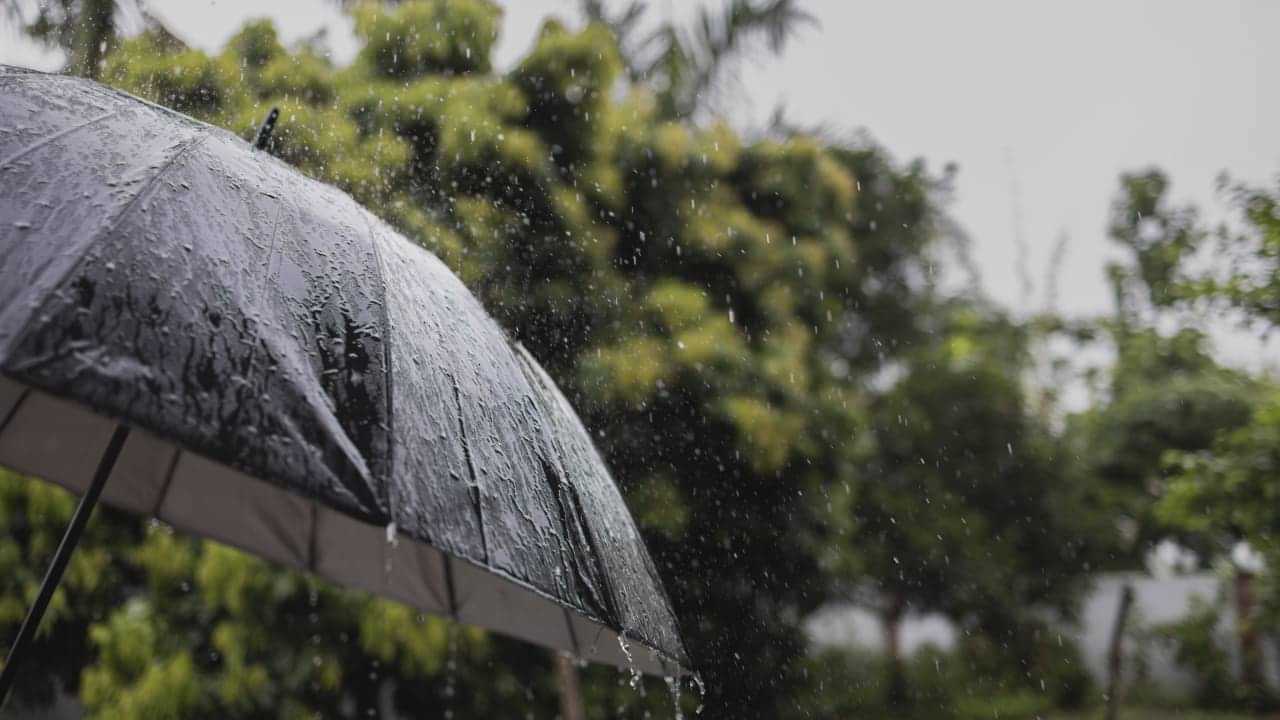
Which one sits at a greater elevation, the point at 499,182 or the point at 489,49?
the point at 489,49

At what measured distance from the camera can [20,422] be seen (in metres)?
1.75

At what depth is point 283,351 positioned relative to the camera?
33.1 inches

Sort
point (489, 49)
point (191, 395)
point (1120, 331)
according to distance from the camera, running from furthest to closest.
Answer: point (1120, 331), point (489, 49), point (191, 395)

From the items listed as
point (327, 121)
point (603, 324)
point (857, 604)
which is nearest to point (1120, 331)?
point (857, 604)

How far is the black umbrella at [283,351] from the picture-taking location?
73 centimetres

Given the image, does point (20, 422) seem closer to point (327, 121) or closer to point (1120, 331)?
point (327, 121)

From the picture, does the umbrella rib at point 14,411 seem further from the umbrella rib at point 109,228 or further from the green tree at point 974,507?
the green tree at point 974,507

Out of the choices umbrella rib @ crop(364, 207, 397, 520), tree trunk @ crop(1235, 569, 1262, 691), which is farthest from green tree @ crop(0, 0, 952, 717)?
tree trunk @ crop(1235, 569, 1262, 691)

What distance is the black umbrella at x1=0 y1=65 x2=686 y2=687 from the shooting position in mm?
727

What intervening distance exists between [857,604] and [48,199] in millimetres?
8443

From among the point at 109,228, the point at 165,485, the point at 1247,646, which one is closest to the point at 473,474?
the point at 109,228

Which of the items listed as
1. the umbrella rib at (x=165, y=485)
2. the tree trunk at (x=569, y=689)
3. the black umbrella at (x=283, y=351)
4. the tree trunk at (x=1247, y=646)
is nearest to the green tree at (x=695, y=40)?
the tree trunk at (x=569, y=689)

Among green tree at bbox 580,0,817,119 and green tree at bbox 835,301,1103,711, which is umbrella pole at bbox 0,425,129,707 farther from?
green tree at bbox 835,301,1103,711

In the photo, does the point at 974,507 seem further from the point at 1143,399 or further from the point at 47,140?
the point at 47,140
